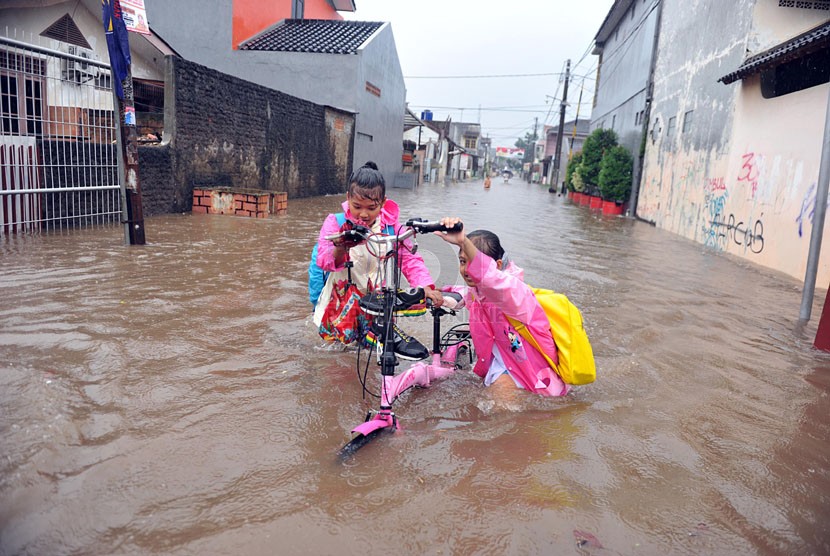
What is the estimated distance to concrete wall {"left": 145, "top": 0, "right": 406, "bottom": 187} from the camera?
19906 millimetres

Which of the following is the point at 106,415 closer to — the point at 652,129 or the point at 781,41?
the point at 781,41

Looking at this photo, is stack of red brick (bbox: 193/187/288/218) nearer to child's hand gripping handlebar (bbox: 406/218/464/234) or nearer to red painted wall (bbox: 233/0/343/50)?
child's hand gripping handlebar (bbox: 406/218/464/234)

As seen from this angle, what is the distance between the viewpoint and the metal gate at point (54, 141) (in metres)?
7.02

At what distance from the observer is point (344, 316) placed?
3684mm

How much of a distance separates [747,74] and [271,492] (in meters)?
11.6

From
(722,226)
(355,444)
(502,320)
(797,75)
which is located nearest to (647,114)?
(722,226)

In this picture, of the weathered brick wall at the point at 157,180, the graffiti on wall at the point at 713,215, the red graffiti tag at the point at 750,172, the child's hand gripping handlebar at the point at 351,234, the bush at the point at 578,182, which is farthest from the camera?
the bush at the point at 578,182

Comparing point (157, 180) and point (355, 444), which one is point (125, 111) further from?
point (355, 444)

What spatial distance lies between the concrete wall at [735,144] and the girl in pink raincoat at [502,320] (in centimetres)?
651

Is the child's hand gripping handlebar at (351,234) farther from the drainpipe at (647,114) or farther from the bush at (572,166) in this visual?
the bush at (572,166)

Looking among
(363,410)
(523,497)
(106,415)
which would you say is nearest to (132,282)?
(106,415)

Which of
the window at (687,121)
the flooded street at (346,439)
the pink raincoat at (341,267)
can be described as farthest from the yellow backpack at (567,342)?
the window at (687,121)

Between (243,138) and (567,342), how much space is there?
37.8 feet

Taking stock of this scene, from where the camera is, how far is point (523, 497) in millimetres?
2439
